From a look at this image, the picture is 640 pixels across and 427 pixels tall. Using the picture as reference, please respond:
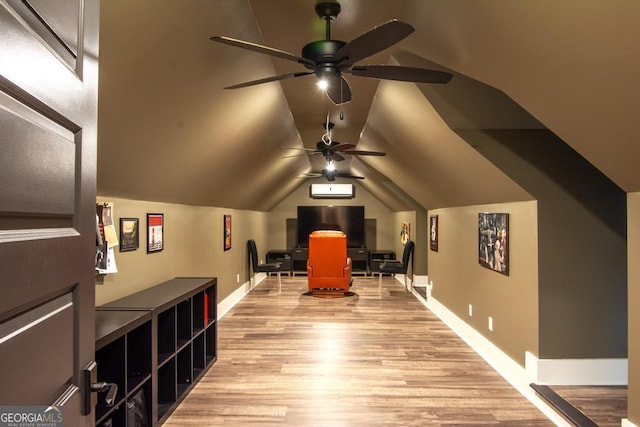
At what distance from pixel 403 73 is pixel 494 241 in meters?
2.37

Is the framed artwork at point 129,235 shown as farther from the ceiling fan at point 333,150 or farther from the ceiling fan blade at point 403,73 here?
the ceiling fan blade at point 403,73

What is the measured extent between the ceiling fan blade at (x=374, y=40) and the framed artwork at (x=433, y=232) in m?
4.50

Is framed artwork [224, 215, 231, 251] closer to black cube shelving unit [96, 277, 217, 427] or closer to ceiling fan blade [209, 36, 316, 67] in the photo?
black cube shelving unit [96, 277, 217, 427]

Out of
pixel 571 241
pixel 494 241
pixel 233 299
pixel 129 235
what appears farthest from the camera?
pixel 233 299

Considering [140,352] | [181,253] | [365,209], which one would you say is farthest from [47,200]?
[365,209]

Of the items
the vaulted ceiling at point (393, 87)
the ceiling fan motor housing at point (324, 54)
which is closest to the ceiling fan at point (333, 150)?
the vaulted ceiling at point (393, 87)

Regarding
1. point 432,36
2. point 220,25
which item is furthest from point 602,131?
point 220,25

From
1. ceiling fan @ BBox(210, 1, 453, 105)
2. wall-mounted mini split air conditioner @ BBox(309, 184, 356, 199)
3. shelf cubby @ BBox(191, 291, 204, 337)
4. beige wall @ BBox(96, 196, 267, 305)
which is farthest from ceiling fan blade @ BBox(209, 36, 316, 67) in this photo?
wall-mounted mini split air conditioner @ BBox(309, 184, 356, 199)

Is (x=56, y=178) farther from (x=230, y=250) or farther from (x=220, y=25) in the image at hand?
(x=230, y=250)

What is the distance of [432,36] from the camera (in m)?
2.44

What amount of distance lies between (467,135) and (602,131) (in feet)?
4.38

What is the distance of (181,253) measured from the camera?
4.67 metres

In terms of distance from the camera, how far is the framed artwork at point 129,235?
11.0ft

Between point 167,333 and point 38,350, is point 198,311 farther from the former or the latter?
point 38,350
